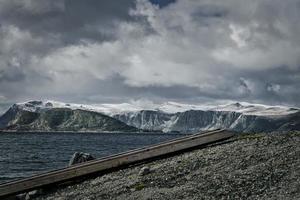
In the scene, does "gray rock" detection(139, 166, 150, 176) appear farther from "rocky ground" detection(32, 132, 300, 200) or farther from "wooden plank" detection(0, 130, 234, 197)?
"wooden plank" detection(0, 130, 234, 197)

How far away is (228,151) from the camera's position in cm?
2092

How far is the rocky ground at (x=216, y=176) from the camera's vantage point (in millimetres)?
16516

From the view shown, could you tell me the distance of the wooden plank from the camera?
21516 millimetres

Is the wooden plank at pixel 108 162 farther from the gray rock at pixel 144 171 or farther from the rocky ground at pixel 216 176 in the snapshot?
the gray rock at pixel 144 171

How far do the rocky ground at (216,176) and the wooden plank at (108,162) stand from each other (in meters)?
0.51

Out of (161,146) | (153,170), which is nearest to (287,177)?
(153,170)

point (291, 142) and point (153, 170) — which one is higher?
point (291, 142)

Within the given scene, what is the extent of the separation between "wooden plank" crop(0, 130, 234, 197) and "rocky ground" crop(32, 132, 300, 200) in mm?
512

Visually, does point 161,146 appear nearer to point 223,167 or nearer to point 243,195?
point 223,167

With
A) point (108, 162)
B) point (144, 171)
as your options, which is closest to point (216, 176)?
point (144, 171)

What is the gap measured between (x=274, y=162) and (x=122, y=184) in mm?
6003

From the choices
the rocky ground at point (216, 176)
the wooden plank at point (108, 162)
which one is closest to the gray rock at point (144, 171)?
the rocky ground at point (216, 176)

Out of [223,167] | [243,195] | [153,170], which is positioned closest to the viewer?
[243,195]

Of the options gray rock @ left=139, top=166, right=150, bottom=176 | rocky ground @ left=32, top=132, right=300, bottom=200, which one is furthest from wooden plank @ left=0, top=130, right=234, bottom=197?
gray rock @ left=139, top=166, right=150, bottom=176
